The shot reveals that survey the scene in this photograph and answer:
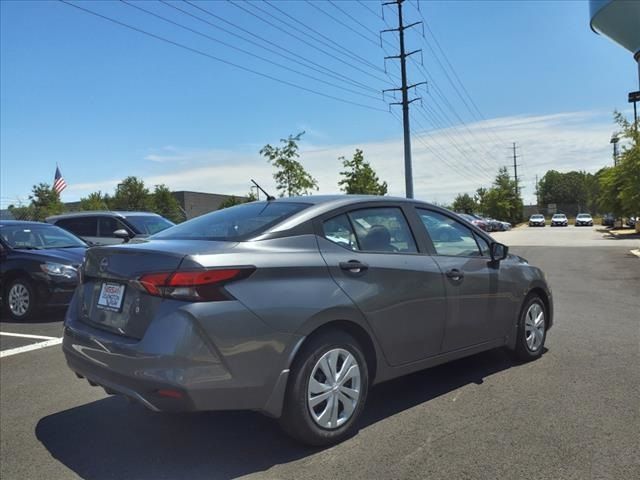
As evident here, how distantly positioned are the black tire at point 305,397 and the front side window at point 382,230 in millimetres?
738

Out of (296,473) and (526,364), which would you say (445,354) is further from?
(296,473)

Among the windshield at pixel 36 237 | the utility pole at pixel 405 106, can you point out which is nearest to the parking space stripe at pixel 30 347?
the windshield at pixel 36 237

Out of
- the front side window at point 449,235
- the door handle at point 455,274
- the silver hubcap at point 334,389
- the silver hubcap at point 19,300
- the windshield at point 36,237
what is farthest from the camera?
the windshield at point 36,237

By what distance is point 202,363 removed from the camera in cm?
313

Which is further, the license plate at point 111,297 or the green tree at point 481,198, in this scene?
the green tree at point 481,198

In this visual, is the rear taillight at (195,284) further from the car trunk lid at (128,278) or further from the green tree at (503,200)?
the green tree at (503,200)

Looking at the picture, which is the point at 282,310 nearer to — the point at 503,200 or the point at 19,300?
the point at 19,300

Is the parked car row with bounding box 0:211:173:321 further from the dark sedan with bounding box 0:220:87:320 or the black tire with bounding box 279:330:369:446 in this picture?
the black tire with bounding box 279:330:369:446

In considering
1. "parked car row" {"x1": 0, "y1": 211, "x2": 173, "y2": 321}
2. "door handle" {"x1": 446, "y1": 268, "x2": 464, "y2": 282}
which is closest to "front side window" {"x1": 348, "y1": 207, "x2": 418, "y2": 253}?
"door handle" {"x1": 446, "y1": 268, "x2": 464, "y2": 282}

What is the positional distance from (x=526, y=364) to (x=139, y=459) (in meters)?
3.64

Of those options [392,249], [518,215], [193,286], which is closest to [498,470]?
[392,249]

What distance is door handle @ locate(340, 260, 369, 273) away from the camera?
147 inches

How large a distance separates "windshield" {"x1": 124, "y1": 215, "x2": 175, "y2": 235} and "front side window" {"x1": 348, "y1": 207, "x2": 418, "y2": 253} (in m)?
9.27

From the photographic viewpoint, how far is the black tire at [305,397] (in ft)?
11.2
